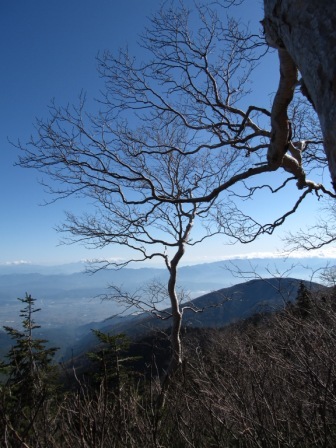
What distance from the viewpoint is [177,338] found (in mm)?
8188

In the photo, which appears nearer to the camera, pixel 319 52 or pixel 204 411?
pixel 319 52

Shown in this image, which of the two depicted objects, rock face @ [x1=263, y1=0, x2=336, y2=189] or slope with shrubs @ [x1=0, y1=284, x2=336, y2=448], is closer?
rock face @ [x1=263, y1=0, x2=336, y2=189]

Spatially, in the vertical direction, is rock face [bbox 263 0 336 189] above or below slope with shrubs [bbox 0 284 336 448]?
above

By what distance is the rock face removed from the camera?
108 cm

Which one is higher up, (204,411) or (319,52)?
(319,52)

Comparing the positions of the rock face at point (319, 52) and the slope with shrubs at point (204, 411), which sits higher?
the rock face at point (319, 52)

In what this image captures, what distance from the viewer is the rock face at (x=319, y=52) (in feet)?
3.56

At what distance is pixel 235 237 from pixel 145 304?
3881 millimetres

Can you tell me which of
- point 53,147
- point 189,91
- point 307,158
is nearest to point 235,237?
point 307,158

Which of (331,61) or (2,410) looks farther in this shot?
(2,410)

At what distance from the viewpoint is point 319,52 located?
3.79 ft

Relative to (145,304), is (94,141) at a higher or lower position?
higher

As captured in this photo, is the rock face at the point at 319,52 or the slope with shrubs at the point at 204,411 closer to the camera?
the rock face at the point at 319,52

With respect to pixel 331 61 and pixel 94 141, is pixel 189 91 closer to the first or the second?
pixel 94 141
